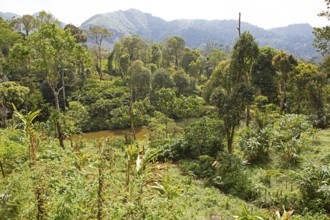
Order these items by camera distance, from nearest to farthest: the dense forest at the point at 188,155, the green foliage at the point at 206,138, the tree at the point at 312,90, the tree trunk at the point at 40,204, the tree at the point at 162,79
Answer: the tree trunk at the point at 40,204 → the dense forest at the point at 188,155 → the green foliage at the point at 206,138 → the tree at the point at 312,90 → the tree at the point at 162,79

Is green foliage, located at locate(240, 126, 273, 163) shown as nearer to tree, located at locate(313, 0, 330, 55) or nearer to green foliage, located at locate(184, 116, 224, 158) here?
green foliage, located at locate(184, 116, 224, 158)

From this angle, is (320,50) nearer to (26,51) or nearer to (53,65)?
(53,65)

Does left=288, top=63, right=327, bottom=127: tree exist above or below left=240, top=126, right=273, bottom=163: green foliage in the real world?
above

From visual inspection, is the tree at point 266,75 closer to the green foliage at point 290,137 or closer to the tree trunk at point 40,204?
the green foliage at point 290,137

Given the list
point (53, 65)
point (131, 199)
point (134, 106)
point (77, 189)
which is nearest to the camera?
point (77, 189)

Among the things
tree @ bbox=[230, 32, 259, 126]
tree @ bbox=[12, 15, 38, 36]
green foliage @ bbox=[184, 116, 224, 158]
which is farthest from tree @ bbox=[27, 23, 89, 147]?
tree @ bbox=[12, 15, 38, 36]

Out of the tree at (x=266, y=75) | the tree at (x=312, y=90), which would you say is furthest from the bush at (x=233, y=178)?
the tree at (x=266, y=75)

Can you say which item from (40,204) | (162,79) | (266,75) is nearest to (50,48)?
Result: (40,204)

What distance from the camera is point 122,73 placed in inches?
1250

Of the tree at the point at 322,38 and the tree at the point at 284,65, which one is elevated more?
the tree at the point at 322,38

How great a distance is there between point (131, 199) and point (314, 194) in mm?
5240

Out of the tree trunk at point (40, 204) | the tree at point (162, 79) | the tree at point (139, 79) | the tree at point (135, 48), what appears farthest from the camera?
the tree at point (135, 48)

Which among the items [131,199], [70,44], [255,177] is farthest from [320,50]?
[70,44]

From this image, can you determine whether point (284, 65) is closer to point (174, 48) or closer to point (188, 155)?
point (188, 155)
